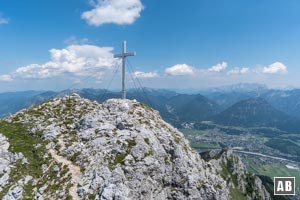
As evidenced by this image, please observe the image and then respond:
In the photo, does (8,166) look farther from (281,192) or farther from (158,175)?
(281,192)

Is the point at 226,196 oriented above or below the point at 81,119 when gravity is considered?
below

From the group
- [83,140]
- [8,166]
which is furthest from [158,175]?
[8,166]

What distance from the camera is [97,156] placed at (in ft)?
160

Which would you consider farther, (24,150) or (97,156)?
(24,150)

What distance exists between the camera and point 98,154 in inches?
1933

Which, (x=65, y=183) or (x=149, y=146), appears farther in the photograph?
(x=149, y=146)

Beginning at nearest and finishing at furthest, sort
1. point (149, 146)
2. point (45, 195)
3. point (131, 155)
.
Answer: point (45, 195), point (131, 155), point (149, 146)

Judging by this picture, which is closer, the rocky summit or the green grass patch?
the rocky summit

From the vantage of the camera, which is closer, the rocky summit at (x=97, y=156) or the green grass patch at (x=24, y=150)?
the rocky summit at (x=97, y=156)

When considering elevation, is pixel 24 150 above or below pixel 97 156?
above

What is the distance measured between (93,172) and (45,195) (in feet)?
24.3

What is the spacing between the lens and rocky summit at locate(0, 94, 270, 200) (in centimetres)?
4388

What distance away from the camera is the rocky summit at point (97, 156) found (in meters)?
43.9

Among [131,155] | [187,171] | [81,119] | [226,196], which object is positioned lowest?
[226,196]
